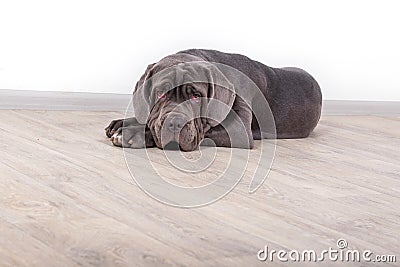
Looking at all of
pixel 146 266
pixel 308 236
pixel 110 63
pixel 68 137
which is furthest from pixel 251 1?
pixel 146 266

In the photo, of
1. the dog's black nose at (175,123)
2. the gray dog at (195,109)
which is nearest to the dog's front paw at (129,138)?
the gray dog at (195,109)

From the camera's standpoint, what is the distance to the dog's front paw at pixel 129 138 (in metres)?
3.24

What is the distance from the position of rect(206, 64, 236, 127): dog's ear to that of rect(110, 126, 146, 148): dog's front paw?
0.30 meters

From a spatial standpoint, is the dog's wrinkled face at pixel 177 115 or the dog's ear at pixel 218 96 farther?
the dog's ear at pixel 218 96

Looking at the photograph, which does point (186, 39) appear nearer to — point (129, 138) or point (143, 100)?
point (143, 100)

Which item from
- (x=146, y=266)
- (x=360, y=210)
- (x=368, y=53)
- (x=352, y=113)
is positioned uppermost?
(x=146, y=266)

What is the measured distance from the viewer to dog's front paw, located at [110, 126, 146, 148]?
10.6 feet

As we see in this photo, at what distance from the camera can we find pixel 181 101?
3.25 meters

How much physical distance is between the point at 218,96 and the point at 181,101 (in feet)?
0.56

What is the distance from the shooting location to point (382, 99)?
198 inches

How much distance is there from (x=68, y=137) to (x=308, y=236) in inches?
59.2

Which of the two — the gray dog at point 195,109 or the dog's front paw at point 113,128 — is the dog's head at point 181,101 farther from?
the dog's front paw at point 113,128

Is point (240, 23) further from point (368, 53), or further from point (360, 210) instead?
point (360, 210)

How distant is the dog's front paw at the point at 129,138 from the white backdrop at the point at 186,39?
0.90 m
